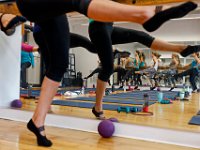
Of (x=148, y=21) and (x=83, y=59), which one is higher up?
(x=83, y=59)

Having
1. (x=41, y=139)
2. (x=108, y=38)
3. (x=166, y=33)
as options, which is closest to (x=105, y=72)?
(x=108, y=38)

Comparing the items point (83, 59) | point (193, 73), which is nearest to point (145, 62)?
point (193, 73)

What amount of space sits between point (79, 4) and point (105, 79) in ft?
2.88

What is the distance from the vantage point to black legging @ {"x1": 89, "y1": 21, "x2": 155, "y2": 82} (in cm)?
162

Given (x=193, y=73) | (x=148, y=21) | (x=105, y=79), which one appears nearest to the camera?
(x=148, y=21)

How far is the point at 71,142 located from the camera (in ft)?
4.61

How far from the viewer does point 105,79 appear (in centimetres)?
181

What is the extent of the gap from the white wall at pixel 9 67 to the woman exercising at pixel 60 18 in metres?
1.14

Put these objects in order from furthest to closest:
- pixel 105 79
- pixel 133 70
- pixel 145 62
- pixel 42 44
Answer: pixel 133 70 → pixel 145 62 → pixel 105 79 → pixel 42 44

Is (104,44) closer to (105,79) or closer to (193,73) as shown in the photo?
(105,79)

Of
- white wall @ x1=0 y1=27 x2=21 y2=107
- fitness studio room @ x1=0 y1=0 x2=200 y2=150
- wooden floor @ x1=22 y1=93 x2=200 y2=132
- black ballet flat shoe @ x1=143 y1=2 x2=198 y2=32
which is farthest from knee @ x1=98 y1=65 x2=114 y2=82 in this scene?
white wall @ x1=0 y1=27 x2=21 y2=107

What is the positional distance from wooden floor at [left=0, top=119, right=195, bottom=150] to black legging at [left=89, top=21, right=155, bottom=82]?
0.48 meters

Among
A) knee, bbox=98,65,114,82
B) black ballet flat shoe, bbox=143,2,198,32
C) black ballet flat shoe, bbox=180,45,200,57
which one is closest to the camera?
black ballet flat shoe, bbox=143,2,198,32

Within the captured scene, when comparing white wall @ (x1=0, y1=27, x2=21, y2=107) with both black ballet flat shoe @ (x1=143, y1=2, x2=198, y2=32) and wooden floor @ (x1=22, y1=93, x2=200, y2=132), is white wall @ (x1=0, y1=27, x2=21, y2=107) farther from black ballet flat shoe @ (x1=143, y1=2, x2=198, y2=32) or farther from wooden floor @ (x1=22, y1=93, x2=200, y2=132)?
black ballet flat shoe @ (x1=143, y1=2, x2=198, y2=32)
